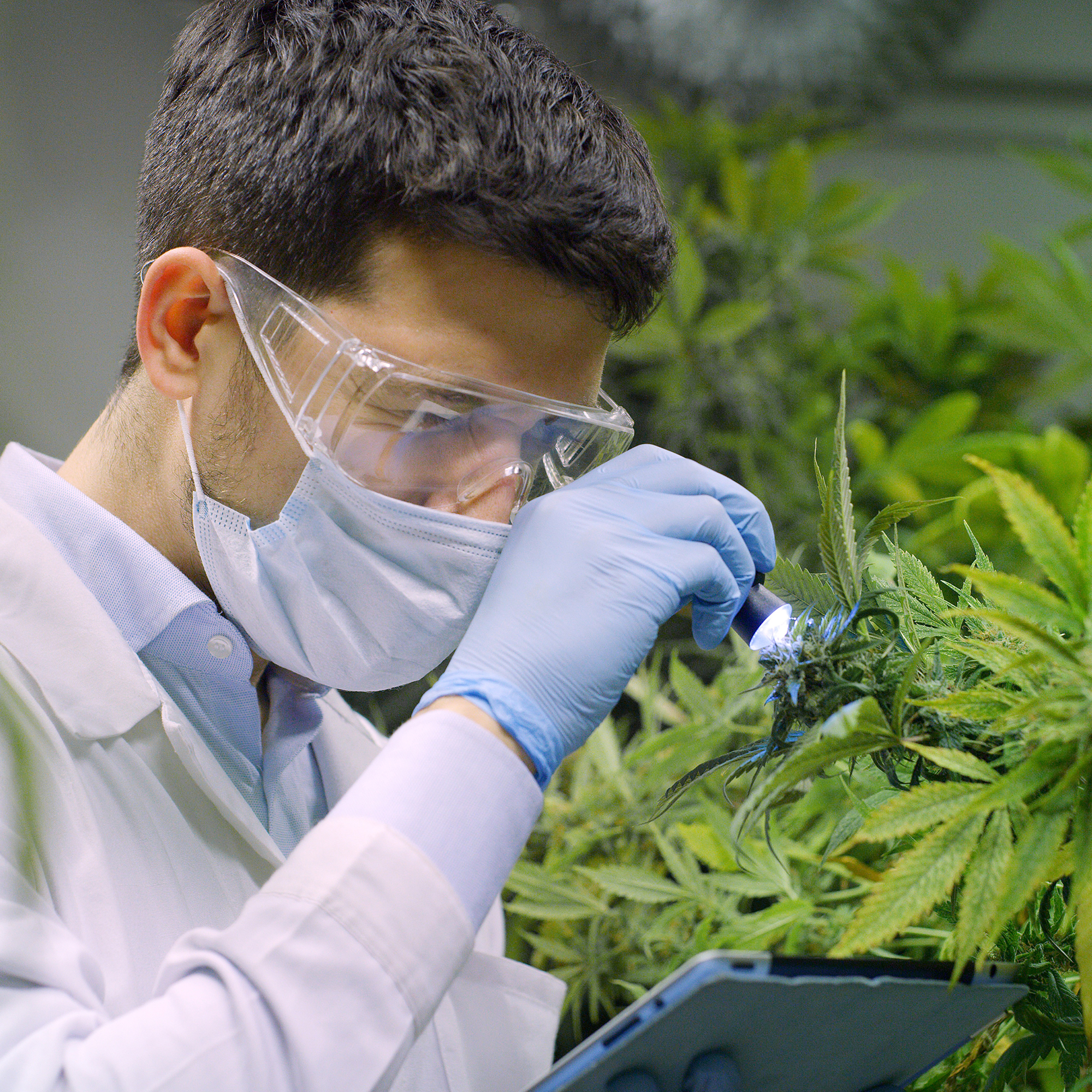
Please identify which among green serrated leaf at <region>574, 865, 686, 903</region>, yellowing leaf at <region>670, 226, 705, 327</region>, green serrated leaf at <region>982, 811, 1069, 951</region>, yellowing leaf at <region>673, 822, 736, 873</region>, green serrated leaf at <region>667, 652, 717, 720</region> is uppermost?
yellowing leaf at <region>670, 226, 705, 327</region>

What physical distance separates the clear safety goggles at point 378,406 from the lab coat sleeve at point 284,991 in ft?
1.01

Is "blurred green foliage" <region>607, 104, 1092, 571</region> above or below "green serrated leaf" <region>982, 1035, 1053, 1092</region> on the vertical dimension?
above

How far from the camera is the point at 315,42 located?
2.54ft

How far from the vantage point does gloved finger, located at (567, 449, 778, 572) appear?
78 cm

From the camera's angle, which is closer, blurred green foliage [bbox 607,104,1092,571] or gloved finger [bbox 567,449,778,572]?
gloved finger [bbox 567,449,778,572]

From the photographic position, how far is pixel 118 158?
6.50ft

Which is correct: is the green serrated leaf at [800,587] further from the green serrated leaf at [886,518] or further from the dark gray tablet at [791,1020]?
the dark gray tablet at [791,1020]

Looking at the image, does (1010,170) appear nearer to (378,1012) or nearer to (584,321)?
(584,321)

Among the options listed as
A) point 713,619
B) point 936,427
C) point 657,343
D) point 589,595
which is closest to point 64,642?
point 589,595

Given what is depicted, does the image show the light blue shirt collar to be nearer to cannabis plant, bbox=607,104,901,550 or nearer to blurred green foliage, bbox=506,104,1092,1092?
→ blurred green foliage, bbox=506,104,1092,1092

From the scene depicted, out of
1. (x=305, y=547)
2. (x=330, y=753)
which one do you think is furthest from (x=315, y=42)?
(x=330, y=753)

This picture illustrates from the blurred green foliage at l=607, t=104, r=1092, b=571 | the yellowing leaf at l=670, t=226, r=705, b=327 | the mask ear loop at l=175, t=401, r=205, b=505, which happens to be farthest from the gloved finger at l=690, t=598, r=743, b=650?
the yellowing leaf at l=670, t=226, r=705, b=327

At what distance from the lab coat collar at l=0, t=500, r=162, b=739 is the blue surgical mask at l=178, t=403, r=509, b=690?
10 cm

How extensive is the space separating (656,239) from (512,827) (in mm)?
543
